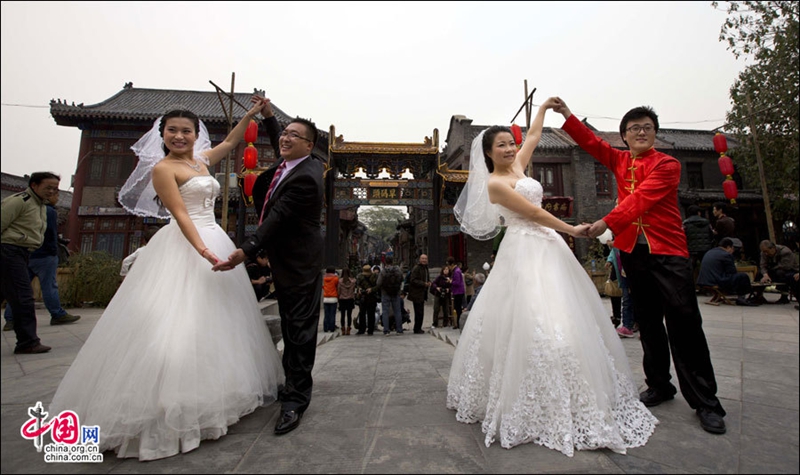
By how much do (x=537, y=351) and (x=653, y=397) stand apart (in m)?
0.98

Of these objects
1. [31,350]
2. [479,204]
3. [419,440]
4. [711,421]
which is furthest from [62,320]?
[711,421]

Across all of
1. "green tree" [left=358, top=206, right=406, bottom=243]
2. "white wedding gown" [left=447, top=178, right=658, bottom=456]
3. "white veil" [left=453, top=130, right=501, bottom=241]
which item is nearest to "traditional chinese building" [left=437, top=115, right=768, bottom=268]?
"white veil" [left=453, top=130, right=501, bottom=241]

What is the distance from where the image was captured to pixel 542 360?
4.99 ft

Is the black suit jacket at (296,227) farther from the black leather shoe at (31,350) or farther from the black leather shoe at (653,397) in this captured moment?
the black leather shoe at (31,350)

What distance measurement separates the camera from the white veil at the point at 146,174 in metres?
2.18

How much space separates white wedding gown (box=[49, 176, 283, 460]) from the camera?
141 cm

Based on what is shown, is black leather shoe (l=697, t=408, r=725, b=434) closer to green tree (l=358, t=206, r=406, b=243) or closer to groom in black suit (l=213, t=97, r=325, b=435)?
groom in black suit (l=213, t=97, r=325, b=435)

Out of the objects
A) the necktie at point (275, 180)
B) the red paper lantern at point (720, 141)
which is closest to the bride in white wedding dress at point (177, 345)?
the necktie at point (275, 180)

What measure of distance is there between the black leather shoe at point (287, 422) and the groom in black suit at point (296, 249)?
0.06 metres

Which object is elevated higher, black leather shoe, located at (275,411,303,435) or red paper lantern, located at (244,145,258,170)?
red paper lantern, located at (244,145,258,170)

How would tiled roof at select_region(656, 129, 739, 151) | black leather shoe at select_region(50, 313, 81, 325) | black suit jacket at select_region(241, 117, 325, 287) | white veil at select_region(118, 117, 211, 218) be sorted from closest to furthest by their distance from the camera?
black suit jacket at select_region(241, 117, 325, 287)
white veil at select_region(118, 117, 211, 218)
black leather shoe at select_region(50, 313, 81, 325)
tiled roof at select_region(656, 129, 739, 151)

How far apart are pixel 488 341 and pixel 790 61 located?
14.3 m

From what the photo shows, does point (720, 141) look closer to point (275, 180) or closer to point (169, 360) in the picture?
point (275, 180)

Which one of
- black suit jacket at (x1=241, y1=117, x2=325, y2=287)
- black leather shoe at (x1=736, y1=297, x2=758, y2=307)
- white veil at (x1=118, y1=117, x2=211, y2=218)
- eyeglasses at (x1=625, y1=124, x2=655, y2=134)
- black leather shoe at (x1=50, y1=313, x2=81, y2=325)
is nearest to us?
black suit jacket at (x1=241, y1=117, x2=325, y2=287)
